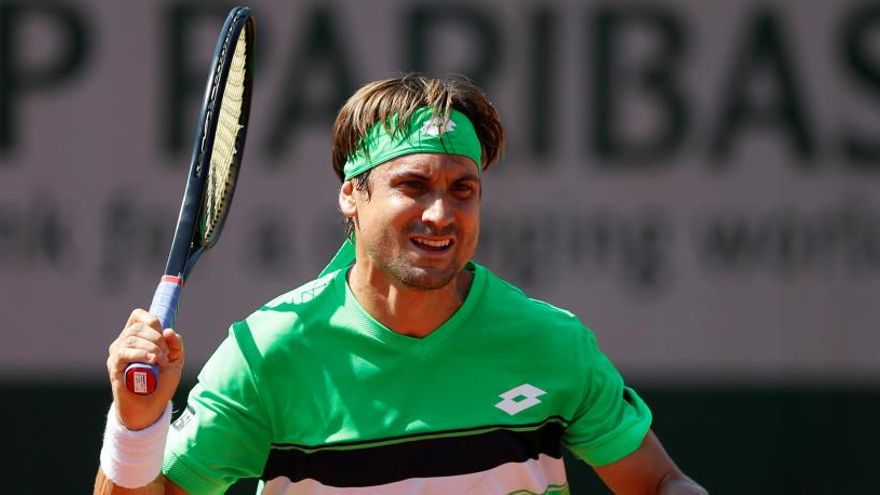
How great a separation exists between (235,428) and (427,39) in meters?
3.82

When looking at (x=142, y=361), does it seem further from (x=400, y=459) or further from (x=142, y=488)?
(x=400, y=459)

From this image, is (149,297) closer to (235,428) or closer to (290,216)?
(290,216)

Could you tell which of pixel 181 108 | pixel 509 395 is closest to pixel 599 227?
pixel 181 108

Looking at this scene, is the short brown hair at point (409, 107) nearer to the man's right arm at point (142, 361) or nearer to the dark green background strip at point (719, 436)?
the man's right arm at point (142, 361)

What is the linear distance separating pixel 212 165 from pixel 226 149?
0.08 meters

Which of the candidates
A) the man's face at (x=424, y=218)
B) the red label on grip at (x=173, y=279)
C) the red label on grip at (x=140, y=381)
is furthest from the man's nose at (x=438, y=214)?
the red label on grip at (x=140, y=381)

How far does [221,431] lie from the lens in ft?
9.71

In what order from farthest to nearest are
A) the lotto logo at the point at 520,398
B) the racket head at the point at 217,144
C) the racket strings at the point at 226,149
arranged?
the racket strings at the point at 226,149 → the racket head at the point at 217,144 → the lotto logo at the point at 520,398

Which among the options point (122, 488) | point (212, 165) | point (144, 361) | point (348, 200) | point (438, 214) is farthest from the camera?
point (212, 165)

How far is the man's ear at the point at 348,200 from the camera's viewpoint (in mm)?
3145

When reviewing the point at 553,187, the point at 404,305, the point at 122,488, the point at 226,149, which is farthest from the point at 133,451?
the point at 553,187

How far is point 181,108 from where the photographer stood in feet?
21.6

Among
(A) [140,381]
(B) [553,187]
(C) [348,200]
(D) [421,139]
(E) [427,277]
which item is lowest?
(B) [553,187]

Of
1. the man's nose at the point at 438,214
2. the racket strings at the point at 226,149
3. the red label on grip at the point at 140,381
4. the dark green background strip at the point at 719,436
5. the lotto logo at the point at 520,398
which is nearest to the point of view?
the red label on grip at the point at 140,381
